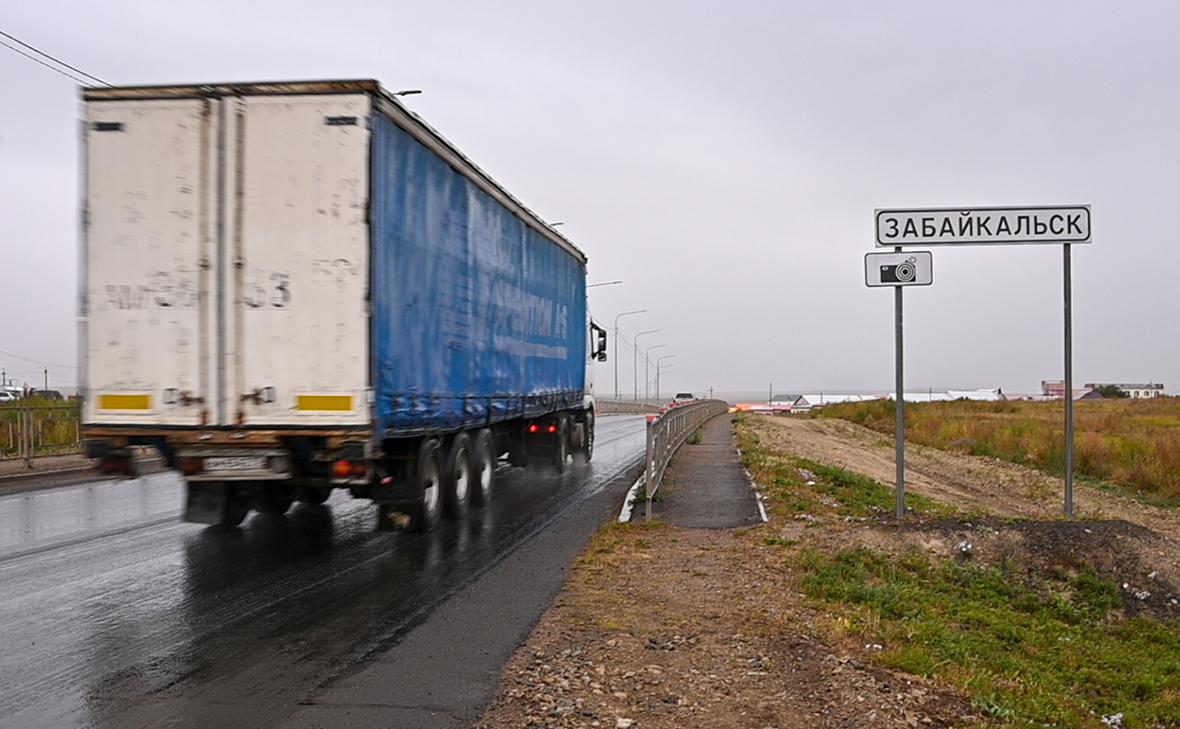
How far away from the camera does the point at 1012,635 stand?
24.5 ft

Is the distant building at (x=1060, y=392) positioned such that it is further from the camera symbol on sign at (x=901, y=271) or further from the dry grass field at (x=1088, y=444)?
the camera symbol on sign at (x=901, y=271)

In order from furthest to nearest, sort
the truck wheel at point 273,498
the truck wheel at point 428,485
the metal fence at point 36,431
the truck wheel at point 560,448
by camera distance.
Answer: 1. the metal fence at point 36,431
2. the truck wheel at point 560,448
3. the truck wheel at point 428,485
4. the truck wheel at point 273,498

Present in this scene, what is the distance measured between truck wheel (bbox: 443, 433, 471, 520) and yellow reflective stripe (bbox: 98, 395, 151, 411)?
3610 mm

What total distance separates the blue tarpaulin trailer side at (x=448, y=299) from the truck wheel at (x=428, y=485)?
301mm

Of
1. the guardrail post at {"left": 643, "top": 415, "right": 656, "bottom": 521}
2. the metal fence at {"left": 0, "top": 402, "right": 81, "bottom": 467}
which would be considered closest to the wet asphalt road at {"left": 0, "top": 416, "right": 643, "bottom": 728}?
the guardrail post at {"left": 643, "top": 415, "right": 656, "bottom": 521}

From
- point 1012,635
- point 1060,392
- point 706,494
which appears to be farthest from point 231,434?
point 1060,392

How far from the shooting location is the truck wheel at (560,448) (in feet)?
60.0

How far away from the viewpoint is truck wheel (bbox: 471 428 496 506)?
42.4 ft

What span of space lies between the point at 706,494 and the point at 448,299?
209 inches

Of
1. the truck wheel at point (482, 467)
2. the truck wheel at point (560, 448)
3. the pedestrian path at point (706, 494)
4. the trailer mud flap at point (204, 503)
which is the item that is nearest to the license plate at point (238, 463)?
the trailer mud flap at point (204, 503)

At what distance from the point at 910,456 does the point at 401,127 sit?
25640 mm

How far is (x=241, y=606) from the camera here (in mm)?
7656

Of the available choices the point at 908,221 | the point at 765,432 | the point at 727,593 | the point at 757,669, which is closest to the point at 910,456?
the point at 765,432

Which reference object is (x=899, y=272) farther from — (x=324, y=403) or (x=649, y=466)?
(x=324, y=403)
